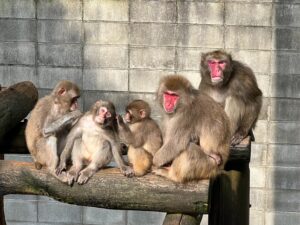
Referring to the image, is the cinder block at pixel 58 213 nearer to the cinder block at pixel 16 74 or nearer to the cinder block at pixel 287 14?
the cinder block at pixel 16 74

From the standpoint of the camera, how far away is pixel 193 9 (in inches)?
→ 265

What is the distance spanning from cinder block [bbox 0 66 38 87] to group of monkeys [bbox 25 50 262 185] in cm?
257

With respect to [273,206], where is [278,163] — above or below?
above

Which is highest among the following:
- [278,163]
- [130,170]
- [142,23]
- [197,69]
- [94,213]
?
[142,23]

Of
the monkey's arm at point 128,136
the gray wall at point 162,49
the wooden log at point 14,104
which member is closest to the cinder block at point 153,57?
the gray wall at point 162,49

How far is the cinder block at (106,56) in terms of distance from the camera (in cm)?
689

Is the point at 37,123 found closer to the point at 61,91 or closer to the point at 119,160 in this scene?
the point at 61,91

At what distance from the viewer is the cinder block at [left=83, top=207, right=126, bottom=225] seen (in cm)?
730

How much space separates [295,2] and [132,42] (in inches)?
65.0

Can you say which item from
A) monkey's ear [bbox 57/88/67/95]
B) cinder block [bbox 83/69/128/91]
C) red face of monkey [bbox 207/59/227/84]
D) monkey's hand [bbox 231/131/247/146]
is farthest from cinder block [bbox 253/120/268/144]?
monkey's ear [bbox 57/88/67/95]

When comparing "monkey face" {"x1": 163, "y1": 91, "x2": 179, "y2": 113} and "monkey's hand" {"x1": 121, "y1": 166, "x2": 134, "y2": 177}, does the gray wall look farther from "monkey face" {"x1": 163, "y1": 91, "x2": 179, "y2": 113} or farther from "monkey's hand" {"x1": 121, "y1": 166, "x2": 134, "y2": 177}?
"monkey's hand" {"x1": 121, "y1": 166, "x2": 134, "y2": 177}

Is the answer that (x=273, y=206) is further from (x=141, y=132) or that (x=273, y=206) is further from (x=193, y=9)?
(x=141, y=132)

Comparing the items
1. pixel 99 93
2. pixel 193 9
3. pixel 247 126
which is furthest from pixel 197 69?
pixel 247 126

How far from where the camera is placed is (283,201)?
23.3ft
